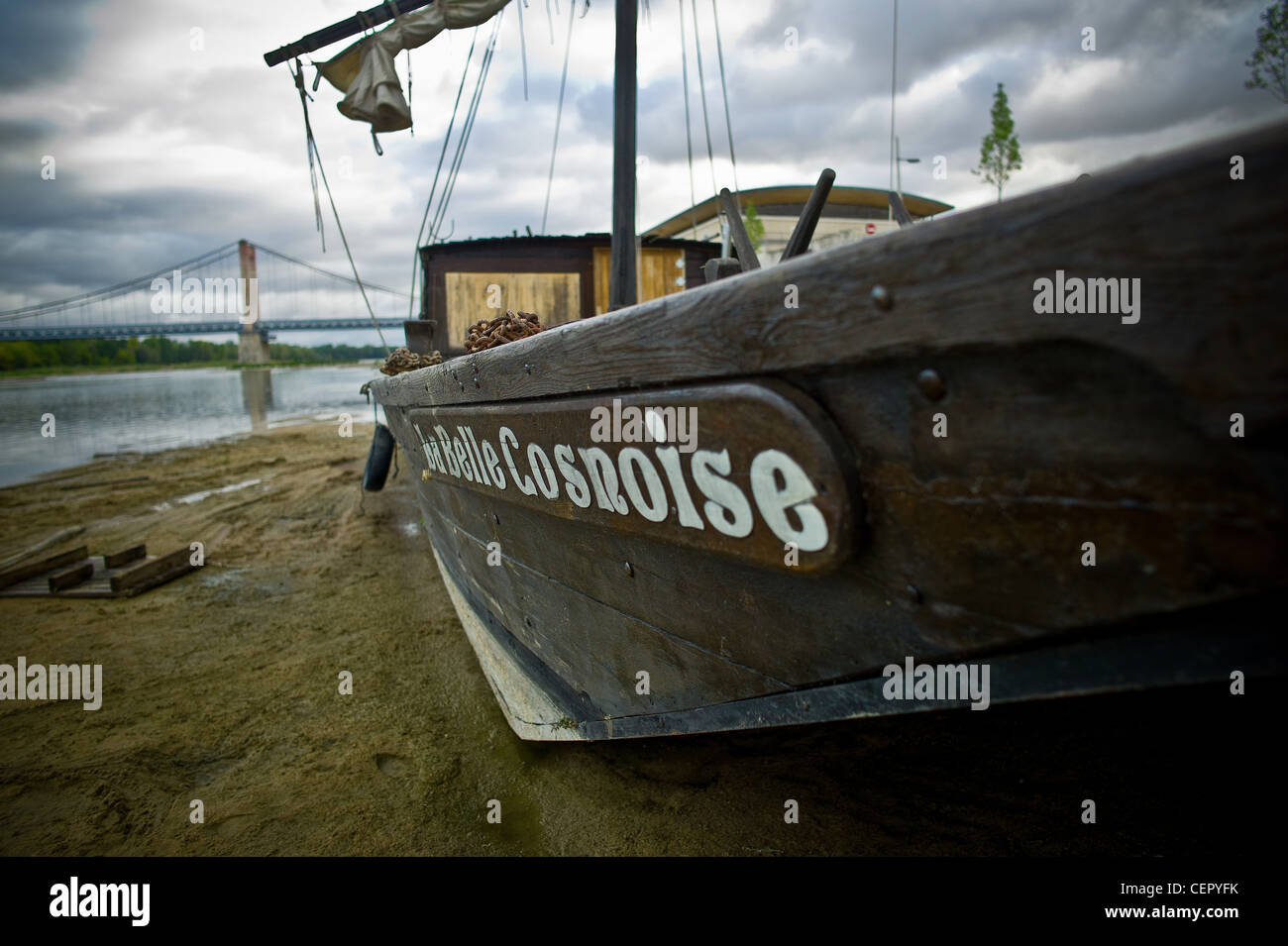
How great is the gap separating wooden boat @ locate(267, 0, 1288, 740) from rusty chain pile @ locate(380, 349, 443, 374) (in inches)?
91.3

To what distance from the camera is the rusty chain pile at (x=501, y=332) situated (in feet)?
7.65

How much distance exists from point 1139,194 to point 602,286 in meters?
6.63

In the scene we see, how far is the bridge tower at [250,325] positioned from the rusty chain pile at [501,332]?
60495 mm

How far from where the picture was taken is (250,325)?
52062 mm

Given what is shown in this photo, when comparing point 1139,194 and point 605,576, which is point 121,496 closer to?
point 605,576

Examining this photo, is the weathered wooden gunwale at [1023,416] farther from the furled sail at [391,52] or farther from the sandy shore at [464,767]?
the furled sail at [391,52]

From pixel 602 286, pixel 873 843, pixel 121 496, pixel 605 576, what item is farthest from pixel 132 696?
pixel 121 496

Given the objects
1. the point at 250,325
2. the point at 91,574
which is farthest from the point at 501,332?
the point at 250,325

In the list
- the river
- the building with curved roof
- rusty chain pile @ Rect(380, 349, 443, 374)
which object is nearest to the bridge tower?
the river

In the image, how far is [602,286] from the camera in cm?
697

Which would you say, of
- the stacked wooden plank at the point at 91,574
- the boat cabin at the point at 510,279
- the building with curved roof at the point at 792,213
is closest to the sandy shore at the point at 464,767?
the stacked wooden plank at the point at 91,574

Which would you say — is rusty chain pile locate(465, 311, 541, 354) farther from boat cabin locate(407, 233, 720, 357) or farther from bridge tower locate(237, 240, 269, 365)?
bridge tower locate(237, 240, 269, 365)

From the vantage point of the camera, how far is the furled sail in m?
5.16

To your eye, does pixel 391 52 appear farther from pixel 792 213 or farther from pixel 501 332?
pixel 792 213
